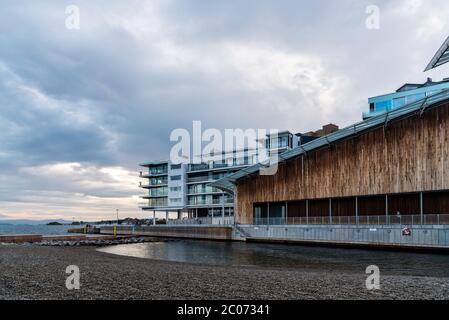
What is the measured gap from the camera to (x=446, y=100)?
1523 inches

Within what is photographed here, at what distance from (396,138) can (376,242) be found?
413 inches

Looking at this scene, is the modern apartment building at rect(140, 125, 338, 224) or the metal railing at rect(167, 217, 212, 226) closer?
the metal railing at rect(167, 217, 212, 226)

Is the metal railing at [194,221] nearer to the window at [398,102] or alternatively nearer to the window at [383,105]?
the window at [383,105]

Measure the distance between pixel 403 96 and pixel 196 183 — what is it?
47.8m

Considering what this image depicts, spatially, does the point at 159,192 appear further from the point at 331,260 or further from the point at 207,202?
the point at 331,260

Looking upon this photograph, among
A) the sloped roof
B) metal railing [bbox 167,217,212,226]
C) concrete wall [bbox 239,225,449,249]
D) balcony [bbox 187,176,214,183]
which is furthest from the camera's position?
balcony [bbox 187,176,214,183]

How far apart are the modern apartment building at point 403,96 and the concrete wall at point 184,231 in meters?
26.4

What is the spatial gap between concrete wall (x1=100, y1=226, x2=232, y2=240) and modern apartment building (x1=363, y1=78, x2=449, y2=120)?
86.6 ft

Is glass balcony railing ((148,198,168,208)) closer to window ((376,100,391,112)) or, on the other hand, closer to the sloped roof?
window ((376,100,391,112))

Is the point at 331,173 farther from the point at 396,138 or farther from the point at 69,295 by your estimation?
the point at 69,295

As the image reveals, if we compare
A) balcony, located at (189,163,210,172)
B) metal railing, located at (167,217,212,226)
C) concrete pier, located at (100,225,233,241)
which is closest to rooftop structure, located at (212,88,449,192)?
concrete pier, located at (100,225,233,241)

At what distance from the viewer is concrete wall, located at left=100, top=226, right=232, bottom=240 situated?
57.9m

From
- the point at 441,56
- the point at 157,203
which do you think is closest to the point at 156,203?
the point at 157,203

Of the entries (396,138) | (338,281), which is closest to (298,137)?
(396,138)
